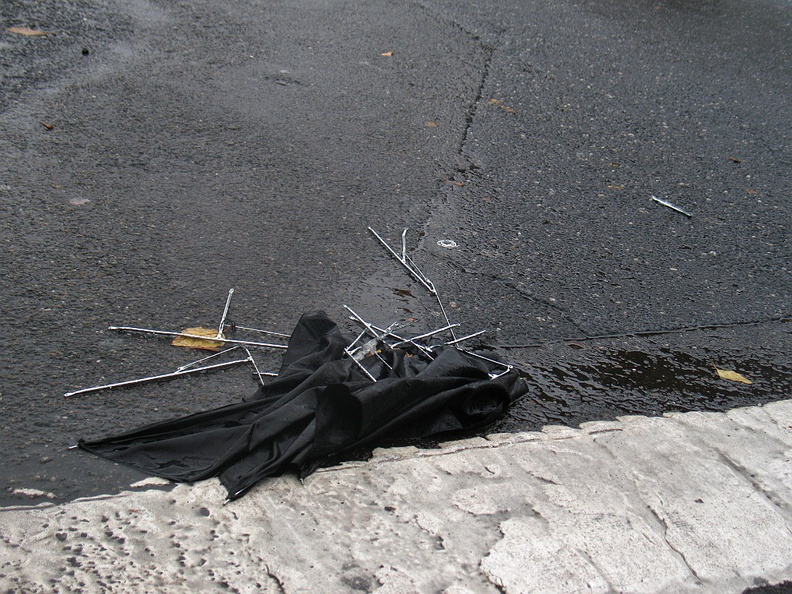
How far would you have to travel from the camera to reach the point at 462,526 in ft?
7.64

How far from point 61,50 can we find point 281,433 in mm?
4147

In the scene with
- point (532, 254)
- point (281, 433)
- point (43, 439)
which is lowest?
point (43, 439)

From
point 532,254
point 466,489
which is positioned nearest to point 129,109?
point 532,254

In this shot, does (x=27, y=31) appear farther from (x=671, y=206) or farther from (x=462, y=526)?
(x=462, y=526)

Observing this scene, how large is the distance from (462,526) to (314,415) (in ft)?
1.95

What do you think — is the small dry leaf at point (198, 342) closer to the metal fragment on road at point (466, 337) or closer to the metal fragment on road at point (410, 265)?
the metal fragment on road at point (466, 337)

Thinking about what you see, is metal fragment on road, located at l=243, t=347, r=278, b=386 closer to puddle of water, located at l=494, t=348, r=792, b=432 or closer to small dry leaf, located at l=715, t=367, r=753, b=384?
puddle of water, located at l=494, t=348, r=792, b=432

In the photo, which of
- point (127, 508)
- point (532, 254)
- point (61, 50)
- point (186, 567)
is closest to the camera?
point (186, 567)

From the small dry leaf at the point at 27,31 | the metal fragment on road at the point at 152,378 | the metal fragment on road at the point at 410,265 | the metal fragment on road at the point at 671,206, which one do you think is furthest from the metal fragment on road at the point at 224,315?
the small dry leaf at the point at 27,31

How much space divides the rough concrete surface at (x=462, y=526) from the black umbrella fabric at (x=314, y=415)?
0.08 metres

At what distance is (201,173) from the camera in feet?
14.0

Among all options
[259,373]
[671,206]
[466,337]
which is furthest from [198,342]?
[671,206]

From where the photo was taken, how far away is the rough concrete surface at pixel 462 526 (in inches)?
81.1

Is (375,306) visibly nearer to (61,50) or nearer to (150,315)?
(150,315)
